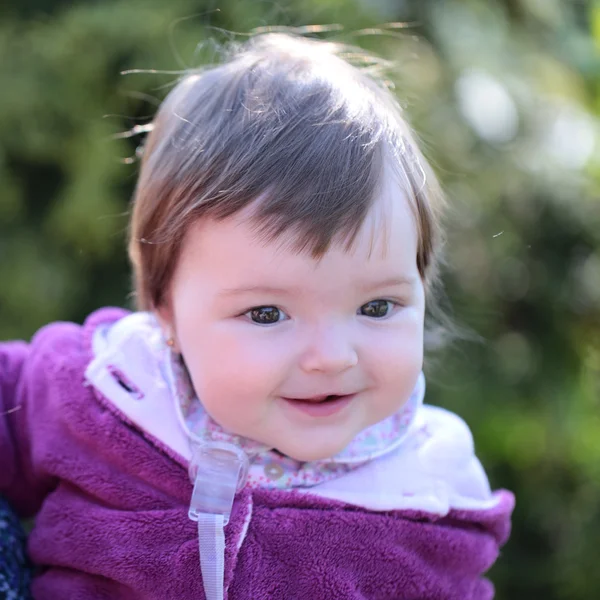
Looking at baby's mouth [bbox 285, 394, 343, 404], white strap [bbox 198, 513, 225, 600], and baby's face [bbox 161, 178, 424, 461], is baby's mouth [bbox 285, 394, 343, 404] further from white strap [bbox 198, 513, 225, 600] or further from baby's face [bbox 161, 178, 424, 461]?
white strap [bbox 198, 513, 225, 600]

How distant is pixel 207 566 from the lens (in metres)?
1.13

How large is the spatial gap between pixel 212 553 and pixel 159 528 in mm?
97

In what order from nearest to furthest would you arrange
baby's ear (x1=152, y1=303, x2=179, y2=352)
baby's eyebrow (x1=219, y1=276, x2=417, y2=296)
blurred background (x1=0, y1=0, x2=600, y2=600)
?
baby's eyebrow (x1=219, y1=276, x2=417, y2=296) < baby's ear (x1=152, y1=303, x2=179, y2=352) < blurred background (x1=0, y1=0, x2=600, y2=600)

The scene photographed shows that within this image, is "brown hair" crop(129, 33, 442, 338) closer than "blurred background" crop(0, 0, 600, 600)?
Yes

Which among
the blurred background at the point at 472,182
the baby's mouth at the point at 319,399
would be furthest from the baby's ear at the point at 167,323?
the blurred background at the point at 472,182

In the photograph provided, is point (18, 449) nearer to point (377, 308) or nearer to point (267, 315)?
point (267, 315)

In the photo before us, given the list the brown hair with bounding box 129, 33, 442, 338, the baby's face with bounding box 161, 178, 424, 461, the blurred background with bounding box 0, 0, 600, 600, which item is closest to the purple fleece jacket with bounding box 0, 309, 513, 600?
the baby's face with bounding box 161, 178, 424, 461

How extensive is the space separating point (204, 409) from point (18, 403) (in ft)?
1.07

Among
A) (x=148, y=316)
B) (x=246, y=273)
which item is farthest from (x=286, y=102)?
(x=148, y=316)

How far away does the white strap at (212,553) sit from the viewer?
1.13 m

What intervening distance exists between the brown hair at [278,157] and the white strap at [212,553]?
1.17 ft

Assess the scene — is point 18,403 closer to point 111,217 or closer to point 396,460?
point 396,460

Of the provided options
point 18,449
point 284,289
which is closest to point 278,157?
point 284,289

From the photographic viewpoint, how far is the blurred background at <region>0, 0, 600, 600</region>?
203 cm
